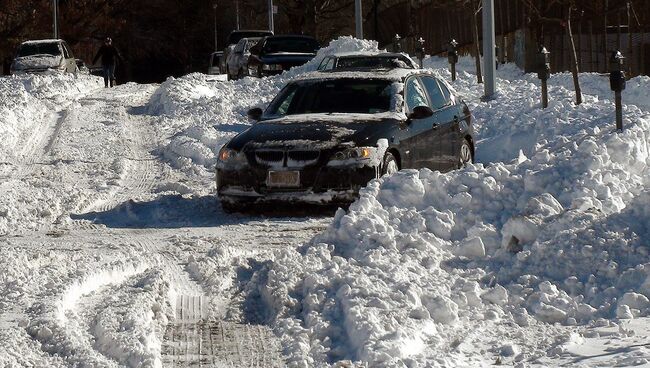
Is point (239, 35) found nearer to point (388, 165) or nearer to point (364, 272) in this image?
point (388, 165)

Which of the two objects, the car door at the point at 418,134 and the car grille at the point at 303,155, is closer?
the car grille at the point at 303,155

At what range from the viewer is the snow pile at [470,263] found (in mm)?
7324

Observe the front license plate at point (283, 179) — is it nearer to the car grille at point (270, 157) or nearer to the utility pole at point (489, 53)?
the car grille at point (270, 157)

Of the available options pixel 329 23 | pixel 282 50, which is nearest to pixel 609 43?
pixel 282 50

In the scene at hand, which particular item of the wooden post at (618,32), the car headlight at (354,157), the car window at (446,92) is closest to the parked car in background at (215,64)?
the wooden post at (618,32)

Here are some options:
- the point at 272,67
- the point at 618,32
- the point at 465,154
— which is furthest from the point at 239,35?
the point at 465,154

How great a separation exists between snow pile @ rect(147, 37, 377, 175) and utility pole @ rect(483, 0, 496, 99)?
154 inches

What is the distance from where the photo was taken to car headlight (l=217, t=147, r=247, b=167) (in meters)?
13.2

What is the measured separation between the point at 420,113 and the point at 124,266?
5016 millimetres

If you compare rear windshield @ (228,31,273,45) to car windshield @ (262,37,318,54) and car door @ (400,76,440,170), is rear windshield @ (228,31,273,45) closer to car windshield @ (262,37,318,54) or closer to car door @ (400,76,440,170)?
car windshield @ (262,37,318,54)

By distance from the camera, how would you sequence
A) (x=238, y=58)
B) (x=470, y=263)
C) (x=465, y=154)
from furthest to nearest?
1. (x=238, y=58)
2. (x=465, y=154)
3. (x=470, y=263)

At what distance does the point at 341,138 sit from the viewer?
13125 millimetres

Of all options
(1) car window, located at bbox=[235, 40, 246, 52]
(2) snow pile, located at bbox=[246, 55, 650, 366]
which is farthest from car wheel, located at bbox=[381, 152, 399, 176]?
(1) car window, located at bbox=[235, 40, 246, 52]

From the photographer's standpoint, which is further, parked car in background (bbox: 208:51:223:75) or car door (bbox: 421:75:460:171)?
parked car in background (bbox: 208:51:223:75)
